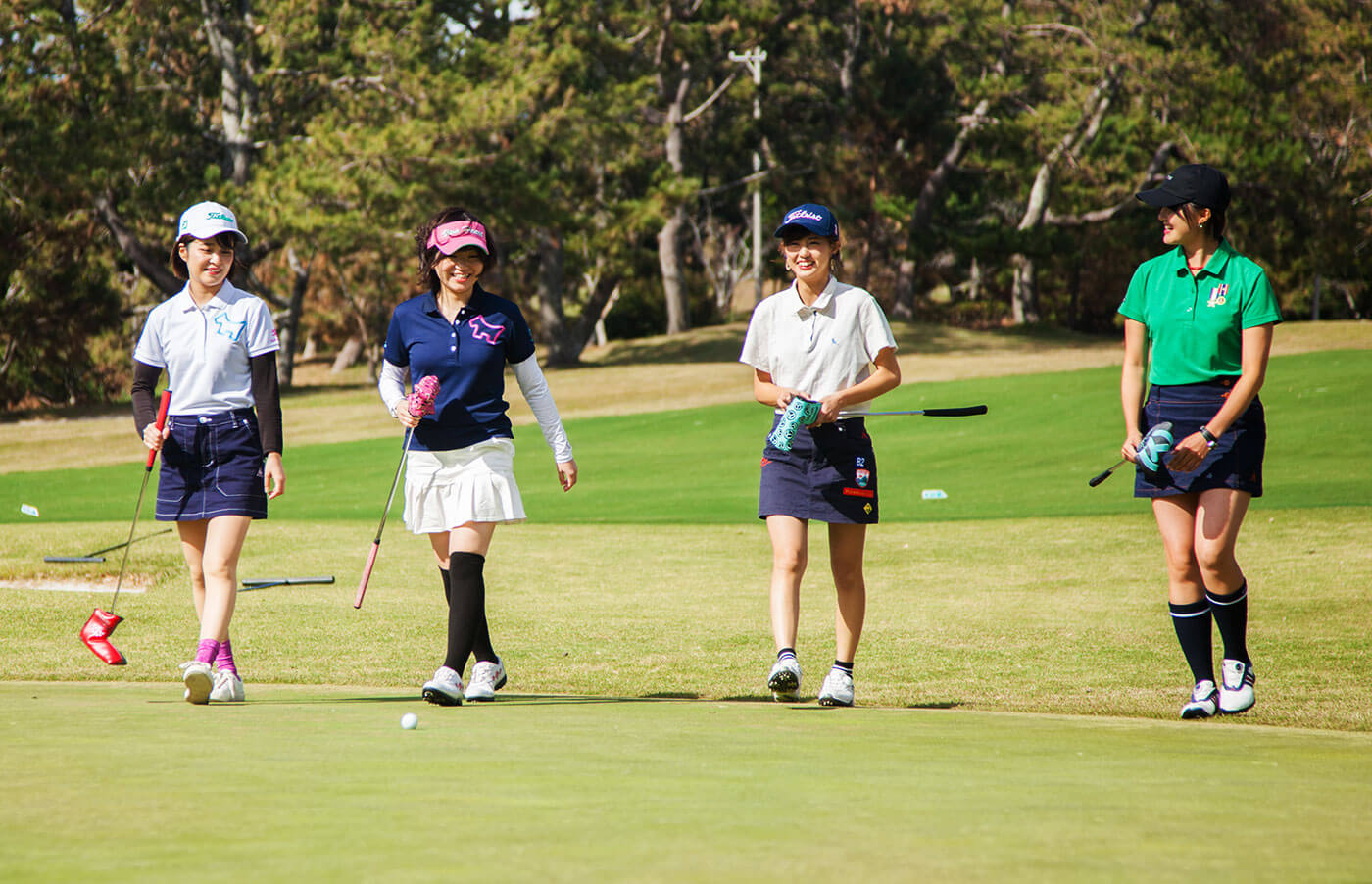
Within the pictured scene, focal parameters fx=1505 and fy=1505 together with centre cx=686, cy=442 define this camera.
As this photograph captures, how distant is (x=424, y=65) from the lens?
39562mm

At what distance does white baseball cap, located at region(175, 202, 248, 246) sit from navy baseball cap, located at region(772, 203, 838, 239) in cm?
244

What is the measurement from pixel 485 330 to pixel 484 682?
1535mm

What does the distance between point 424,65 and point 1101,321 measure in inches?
1093

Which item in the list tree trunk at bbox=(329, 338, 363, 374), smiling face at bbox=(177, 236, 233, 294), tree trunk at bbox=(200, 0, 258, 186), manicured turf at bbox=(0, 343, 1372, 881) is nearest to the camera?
manicured turf at bbox=(0, 343, 1372, 881)

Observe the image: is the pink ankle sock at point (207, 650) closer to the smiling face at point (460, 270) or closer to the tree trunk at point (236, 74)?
the smiling face at point (460, 270)

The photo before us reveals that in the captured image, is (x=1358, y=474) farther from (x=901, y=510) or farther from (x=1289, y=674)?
(x=1289, y=674)

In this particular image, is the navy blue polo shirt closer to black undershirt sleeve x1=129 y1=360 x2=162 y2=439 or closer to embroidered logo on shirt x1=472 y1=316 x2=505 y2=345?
embroidered logo on shirt x1=472 y1=316 x2=505 y2=345

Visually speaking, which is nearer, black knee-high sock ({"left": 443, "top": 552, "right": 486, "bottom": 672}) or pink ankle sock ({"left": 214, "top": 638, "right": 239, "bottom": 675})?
black knee-high sock ({"left": 443, "top": 552, "right": 486, "bottom": 672})

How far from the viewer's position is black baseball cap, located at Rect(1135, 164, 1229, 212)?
630 centimetres

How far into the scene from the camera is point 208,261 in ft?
22.1

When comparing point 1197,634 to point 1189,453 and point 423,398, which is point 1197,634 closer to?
point 1189,453

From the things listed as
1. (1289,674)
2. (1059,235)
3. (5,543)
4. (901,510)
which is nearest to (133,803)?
(1289,674)

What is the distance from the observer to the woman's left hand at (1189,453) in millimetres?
6074

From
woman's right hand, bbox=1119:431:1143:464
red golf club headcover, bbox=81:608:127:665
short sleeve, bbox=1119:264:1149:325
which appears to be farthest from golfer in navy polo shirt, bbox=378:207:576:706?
short sleeve, bbox=1119:264:1149:325
